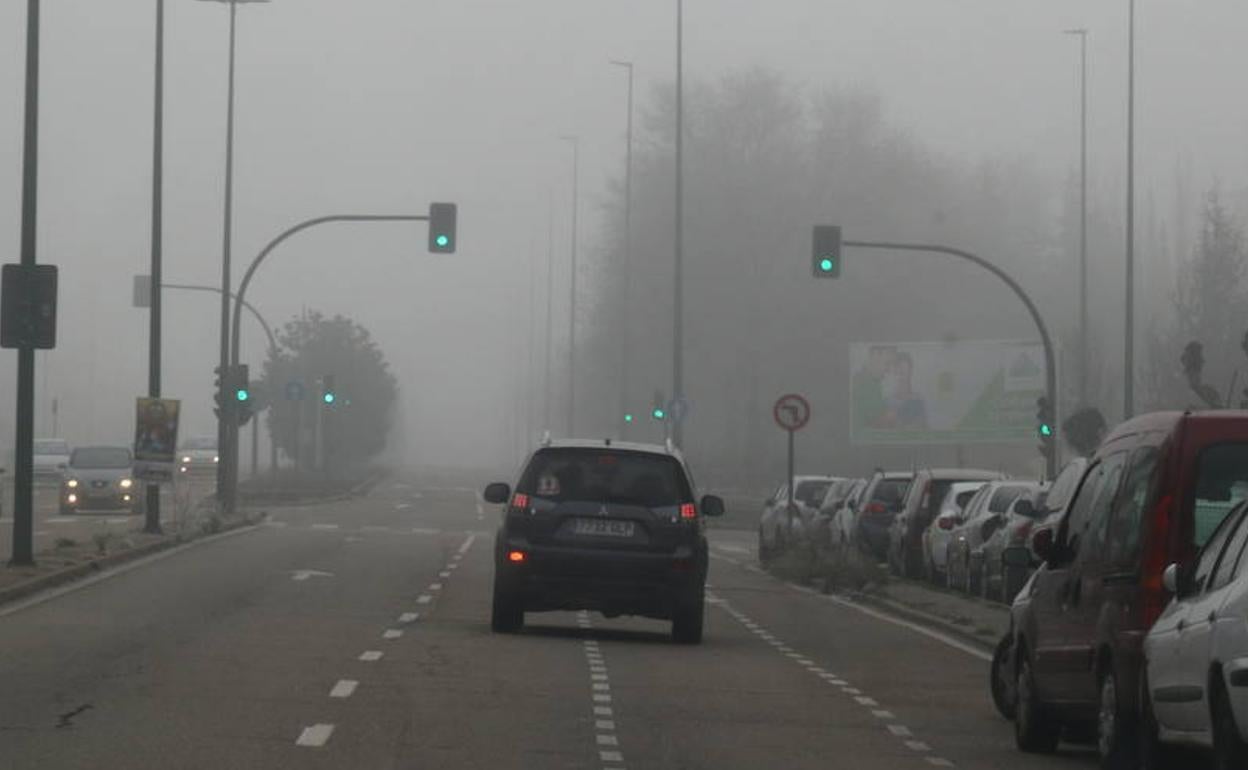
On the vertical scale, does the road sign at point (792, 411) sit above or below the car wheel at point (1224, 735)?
above

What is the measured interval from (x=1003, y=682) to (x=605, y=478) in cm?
645

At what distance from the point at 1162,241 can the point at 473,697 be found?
91665 mm

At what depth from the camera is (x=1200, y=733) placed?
34.6 feet

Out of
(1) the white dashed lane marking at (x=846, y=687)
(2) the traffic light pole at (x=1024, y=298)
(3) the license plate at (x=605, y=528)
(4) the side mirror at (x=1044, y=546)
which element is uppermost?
(2) the traffic light pole at (x=1024, y=298)

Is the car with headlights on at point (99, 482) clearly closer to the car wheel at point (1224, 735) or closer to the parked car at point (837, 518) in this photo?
the parked car at point (837, 518)

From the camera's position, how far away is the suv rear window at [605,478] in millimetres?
21781

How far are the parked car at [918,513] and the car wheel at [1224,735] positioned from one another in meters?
24.4

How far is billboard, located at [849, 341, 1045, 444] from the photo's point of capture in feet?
216

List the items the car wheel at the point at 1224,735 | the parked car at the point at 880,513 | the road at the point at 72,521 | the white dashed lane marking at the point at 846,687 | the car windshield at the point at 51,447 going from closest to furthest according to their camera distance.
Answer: the car wheel at the point at 1224,735 < the white dashed lane marking at the point at 846,687 < the parked car at the point at 880,513 < the road at the point at 72,521 < the car windshield at the point at 51,447

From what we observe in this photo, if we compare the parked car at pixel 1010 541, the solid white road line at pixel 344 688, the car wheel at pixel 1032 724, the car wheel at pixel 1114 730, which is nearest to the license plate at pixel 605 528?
the solid white road line at pixel 344 688

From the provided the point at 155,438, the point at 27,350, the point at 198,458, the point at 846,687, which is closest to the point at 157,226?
the point at 155,438

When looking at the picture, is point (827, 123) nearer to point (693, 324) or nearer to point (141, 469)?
point (693, 324)

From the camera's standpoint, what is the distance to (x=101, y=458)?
56.4m

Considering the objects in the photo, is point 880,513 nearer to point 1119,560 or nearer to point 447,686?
point 447,686
